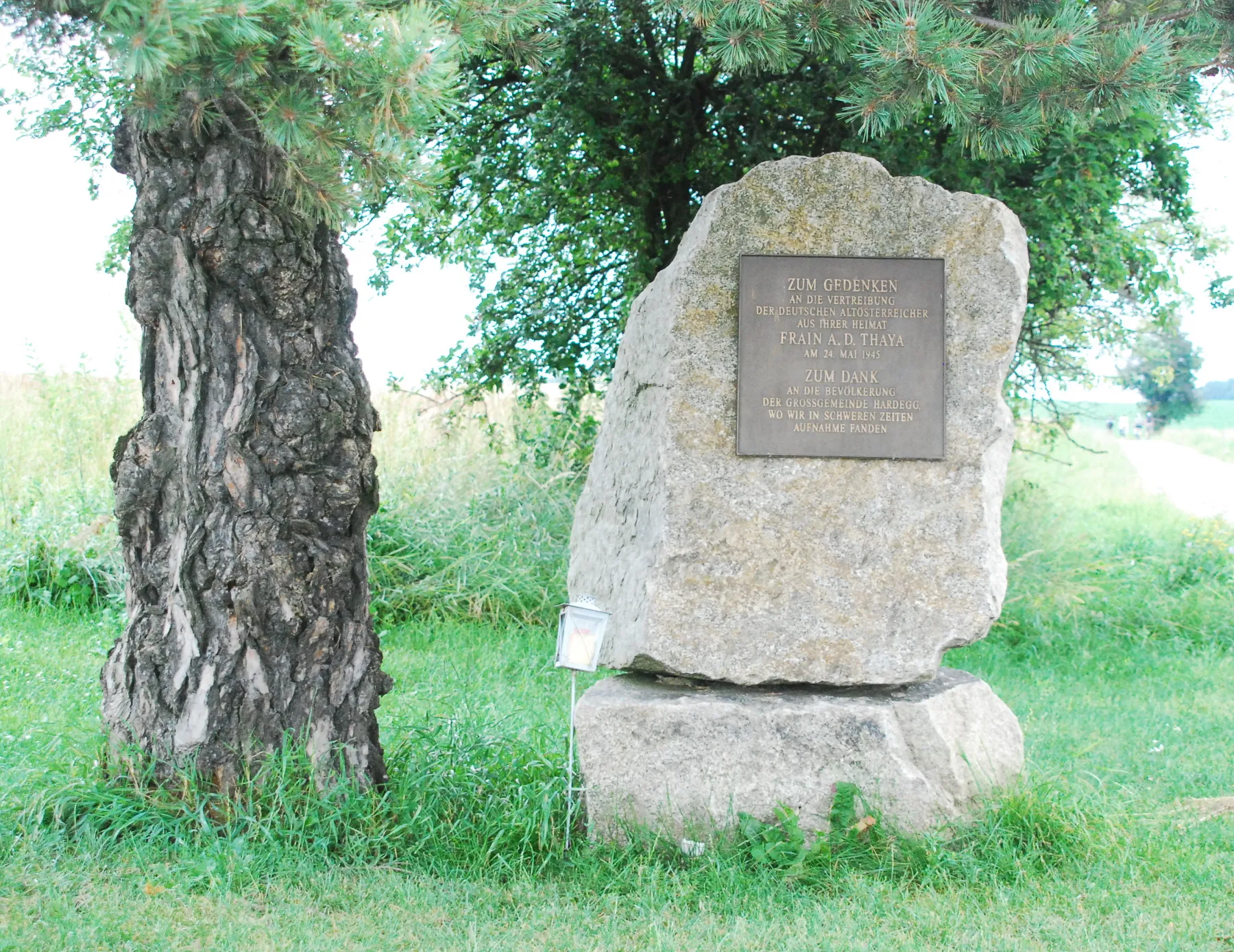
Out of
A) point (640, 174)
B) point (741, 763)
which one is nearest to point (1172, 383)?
point (640, 174)

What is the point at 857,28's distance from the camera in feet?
12.9

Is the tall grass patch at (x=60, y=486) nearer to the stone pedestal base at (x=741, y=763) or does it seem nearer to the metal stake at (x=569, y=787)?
the metal stake at (x=569, y=787)

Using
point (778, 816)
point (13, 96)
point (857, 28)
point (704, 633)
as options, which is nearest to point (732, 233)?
point (857, 28)

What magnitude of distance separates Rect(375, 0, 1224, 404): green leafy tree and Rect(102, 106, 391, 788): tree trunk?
3.12 m

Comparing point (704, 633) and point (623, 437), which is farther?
point (623, 437)

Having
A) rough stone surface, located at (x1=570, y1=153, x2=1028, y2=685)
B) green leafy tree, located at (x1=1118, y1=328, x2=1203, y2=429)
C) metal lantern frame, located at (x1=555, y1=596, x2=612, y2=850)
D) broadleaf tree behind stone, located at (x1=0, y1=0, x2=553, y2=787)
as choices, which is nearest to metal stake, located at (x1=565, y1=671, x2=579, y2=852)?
metal lantern frame, located at (x1=555, y1=596, x2=612, y2=850)

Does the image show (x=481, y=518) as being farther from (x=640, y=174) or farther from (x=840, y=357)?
(x=840, y=357)

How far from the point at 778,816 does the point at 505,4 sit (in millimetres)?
2459

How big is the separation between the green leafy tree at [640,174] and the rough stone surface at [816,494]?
2.69 m

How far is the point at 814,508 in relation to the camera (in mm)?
3488

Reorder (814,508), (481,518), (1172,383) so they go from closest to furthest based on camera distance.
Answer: (814,508), (481,518), (1172,383)

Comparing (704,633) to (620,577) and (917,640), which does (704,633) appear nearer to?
(620,577)

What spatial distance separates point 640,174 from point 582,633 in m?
4.16

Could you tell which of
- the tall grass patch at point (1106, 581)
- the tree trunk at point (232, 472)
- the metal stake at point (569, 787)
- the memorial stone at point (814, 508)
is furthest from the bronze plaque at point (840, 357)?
the tall grass patch at point (1106, 581)
